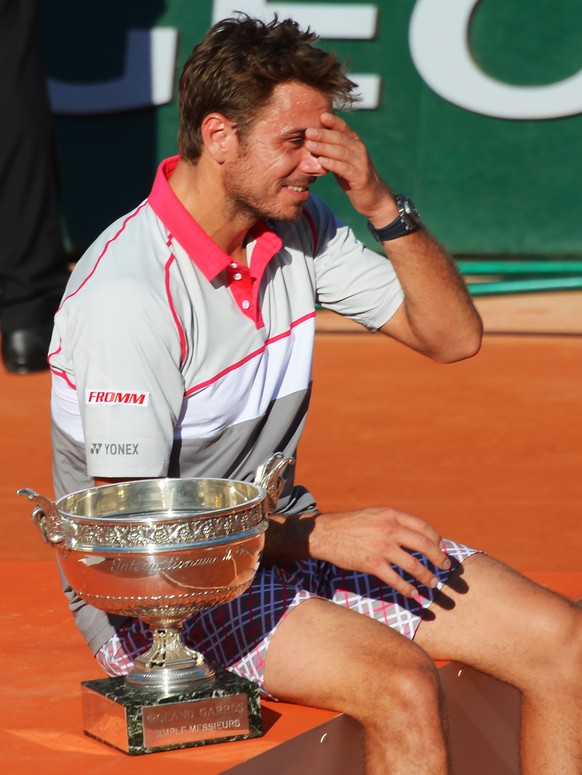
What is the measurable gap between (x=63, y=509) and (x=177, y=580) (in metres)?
0.31

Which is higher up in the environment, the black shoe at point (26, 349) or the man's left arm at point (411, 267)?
the man's left arm at point (411, 267)

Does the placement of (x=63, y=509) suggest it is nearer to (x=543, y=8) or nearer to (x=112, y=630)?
(x=112, y=630)

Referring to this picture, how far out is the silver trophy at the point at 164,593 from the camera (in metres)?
2.43

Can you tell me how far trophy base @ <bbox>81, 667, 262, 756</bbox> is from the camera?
2.44 meters

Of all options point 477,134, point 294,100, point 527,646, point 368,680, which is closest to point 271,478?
point 368,680

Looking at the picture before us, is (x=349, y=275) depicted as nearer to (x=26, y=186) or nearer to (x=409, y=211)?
(x=409, y=211)

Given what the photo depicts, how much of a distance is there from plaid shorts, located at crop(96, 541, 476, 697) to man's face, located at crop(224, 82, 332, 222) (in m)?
0.82

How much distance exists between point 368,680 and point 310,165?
113 cm

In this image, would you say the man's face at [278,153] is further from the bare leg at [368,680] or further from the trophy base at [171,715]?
the trophy base at [171,715]

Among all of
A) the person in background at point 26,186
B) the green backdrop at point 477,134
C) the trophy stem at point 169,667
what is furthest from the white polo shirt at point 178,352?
the green backdrop at point 477,134

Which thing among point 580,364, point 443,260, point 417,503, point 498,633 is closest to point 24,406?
point 417,503

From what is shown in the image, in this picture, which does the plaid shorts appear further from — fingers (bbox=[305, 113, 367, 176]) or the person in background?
the person in background

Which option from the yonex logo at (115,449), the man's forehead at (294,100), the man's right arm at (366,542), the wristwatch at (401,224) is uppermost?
the man's forehead at (294,100)

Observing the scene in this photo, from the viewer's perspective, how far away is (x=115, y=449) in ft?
8.68
